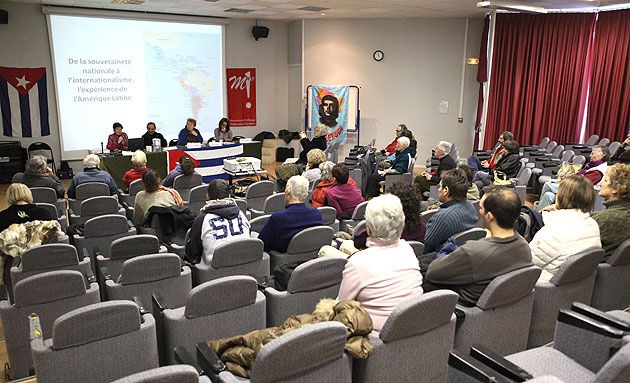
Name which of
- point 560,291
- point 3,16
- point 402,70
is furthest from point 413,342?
point 402,70

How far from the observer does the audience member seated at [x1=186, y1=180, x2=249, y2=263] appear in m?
3.81

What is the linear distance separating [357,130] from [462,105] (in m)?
2.67

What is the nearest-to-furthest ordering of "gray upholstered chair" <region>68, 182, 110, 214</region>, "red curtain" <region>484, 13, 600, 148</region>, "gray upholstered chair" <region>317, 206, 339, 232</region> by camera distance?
"gray upholstered chair" <region>317, 206, 339, 232</region>, "gray upholstered chair" <region>68, 182, 110, 214</region>, "red curtain" <region>484, 13, 600, 148</region>

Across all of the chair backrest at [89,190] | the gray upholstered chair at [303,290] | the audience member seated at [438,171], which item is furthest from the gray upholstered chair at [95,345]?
the audience member seated at [438,171]

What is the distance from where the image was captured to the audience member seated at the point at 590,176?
617 centimetres

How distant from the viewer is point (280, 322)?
9.85 ft

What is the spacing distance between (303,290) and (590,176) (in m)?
5.42

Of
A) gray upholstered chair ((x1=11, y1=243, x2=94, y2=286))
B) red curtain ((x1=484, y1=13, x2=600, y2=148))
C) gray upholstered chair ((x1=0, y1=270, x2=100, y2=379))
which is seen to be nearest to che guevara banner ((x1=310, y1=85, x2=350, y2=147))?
red curtain ((x1=484, y1=13, x2=600, y2=148))

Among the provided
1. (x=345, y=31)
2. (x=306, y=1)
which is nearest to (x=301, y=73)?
(x=345, y=31)

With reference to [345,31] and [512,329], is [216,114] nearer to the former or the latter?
[345,31]

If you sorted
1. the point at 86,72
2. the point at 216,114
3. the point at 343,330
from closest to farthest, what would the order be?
the point at 343,330, the point at 86,72, the point at 216,114

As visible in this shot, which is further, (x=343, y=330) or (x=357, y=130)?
(x=357, y=130)

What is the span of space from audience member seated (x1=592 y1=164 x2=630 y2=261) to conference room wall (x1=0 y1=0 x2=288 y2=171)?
9.98m

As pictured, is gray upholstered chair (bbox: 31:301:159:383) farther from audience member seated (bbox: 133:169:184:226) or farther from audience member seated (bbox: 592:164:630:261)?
audience member seated (bbox: 592:164:630:261)
